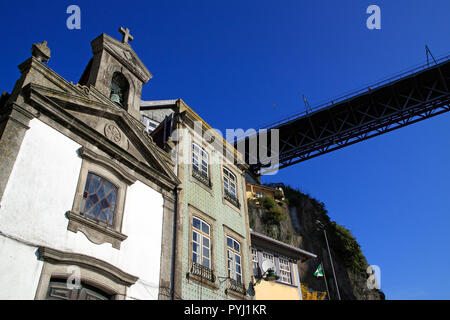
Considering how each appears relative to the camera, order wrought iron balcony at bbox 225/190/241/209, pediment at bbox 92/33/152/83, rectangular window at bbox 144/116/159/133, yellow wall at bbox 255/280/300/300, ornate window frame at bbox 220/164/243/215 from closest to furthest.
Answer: pediment at bbox 92/33/152/83 < ornate window frame at bbox 220/164/243/215 < wrought iron balcony at bbox 225/190/241/209 < yellow wall at bbox 255/280/300/300 < rectangular window at bbox 144/116/159/133

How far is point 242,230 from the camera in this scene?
14.7 m

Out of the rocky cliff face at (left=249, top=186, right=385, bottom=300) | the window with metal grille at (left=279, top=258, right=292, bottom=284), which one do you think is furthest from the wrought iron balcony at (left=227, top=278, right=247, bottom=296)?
the rocky cliff face at (left=249, top=186, right=385, bottom=300)

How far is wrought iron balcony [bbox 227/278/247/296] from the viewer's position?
40.9ft

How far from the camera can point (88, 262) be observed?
834 cm

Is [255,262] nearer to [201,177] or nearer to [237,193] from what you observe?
[237,193]

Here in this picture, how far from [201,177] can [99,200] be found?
15.2 feet

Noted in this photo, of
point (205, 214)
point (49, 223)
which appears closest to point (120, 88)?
point (205, 214)

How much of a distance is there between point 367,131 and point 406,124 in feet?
9.85

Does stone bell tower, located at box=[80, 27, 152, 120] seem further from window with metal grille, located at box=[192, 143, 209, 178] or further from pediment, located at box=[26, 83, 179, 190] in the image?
window with metal grille, located at box=[192, 143, 209, 178]

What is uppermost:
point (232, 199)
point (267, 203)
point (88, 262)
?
point (267, 203)

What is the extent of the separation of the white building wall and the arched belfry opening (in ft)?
11.2

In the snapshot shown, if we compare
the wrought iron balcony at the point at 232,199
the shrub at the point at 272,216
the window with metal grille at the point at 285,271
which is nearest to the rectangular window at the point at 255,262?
the window with metal grille at the point at 285,271
